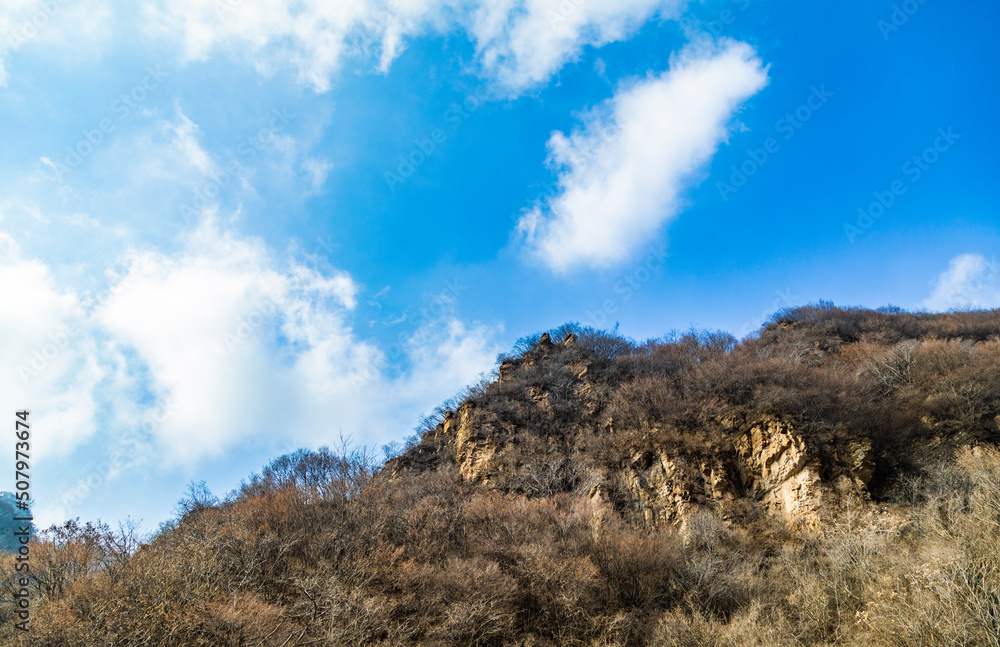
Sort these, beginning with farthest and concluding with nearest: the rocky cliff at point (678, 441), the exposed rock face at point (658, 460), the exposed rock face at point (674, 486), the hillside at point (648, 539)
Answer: the exposed rock face at point (674, 486) → the rocky cliff at point (678, 441) → the exposed rock face at point (658, 460) → the hillside at point (648, 539)

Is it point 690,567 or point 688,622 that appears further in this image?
point 690,567

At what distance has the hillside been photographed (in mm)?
11633

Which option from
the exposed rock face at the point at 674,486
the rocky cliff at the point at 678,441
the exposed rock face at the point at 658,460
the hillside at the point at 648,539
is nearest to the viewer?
the hillside at the point at 648,539

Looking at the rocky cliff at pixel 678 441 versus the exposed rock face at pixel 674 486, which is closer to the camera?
the rocky cliff at pixel 678 441

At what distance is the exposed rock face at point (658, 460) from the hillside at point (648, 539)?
0.11 meters

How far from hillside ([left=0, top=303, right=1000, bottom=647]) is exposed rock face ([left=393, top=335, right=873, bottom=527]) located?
4.5 inches

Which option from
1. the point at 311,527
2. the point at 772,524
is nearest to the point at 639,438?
the point at 772,524

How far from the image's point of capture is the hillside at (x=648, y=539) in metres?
11.6

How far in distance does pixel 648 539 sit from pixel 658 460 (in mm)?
5498

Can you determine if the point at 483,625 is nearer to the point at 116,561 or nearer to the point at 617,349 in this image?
the point at 116,561

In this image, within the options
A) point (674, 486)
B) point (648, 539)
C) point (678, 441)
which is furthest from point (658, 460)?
point (648, 539)

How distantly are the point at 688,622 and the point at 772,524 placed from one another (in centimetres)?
740

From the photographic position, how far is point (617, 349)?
41.8 meters

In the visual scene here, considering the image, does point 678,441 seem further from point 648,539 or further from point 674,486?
point 648,539
